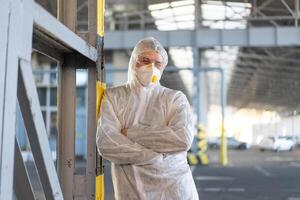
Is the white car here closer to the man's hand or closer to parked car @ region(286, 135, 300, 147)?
parked car @ region(286, 135, 300, 147)

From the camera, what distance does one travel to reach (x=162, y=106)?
7.98ft

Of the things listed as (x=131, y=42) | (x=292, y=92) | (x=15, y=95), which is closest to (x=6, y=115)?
(x=15, y=95)

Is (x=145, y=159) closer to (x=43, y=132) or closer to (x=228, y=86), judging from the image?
(x=43, y=132)

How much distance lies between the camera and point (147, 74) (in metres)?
2.40

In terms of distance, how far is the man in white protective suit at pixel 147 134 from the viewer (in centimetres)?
230

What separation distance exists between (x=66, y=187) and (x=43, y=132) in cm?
94

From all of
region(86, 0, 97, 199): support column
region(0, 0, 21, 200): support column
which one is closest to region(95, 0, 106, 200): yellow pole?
region(86, 0, 97, 199): support column

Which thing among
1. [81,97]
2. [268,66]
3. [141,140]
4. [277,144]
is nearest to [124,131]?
[141,140]

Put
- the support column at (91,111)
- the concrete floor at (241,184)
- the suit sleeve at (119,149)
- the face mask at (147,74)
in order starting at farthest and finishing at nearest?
the concrete floor at (241,184), the support column at (91,111), the face mask at (147,74), the suit sleeve at (119,149)

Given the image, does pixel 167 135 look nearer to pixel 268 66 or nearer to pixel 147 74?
pixel 147 74

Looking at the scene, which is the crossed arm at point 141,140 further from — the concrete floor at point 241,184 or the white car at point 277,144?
the white car at point 277,144

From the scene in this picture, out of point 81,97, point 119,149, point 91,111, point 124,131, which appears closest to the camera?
point 119,149

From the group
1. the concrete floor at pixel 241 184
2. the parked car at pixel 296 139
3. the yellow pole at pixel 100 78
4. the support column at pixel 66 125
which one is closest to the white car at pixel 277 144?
the parked car at pixel 296 139

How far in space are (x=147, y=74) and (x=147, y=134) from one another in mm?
307
